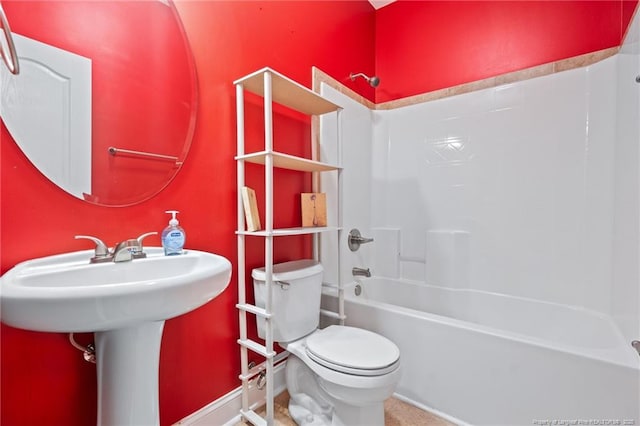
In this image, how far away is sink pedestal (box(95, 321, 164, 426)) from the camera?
2.67 feet

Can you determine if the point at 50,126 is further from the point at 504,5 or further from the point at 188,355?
the point at 504,5

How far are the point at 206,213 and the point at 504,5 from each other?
2.25m

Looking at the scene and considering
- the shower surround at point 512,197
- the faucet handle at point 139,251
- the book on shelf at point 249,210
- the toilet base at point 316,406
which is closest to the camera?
the faucet handle at point 139,251

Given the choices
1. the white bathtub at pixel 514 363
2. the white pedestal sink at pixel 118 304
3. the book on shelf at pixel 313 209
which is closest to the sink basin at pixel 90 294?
the white pedestal sink at pixel 118 304

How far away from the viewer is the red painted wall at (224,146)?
0.83 m

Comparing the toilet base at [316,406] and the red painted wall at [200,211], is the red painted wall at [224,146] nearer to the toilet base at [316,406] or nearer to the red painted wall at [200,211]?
the red painted wall at [200,211]

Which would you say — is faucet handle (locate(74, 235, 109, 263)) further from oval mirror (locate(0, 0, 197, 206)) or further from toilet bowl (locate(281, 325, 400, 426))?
toilet bowl (locate(281, 325, 400, 426))

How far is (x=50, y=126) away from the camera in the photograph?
2.87ft

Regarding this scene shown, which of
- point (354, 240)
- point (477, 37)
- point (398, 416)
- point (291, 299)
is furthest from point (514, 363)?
point (477, 37)

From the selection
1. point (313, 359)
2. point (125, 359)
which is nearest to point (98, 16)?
point (125, 359)

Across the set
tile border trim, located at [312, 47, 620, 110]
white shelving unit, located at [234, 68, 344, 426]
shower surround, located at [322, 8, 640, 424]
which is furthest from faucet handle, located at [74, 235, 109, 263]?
tile border trim, located at [312, 47, 620, 110]

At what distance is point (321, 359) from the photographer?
1189 millimetres

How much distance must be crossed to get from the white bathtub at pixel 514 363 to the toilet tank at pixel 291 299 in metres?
0.35

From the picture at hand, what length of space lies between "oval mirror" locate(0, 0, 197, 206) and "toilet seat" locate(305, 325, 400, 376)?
36.6 inches
